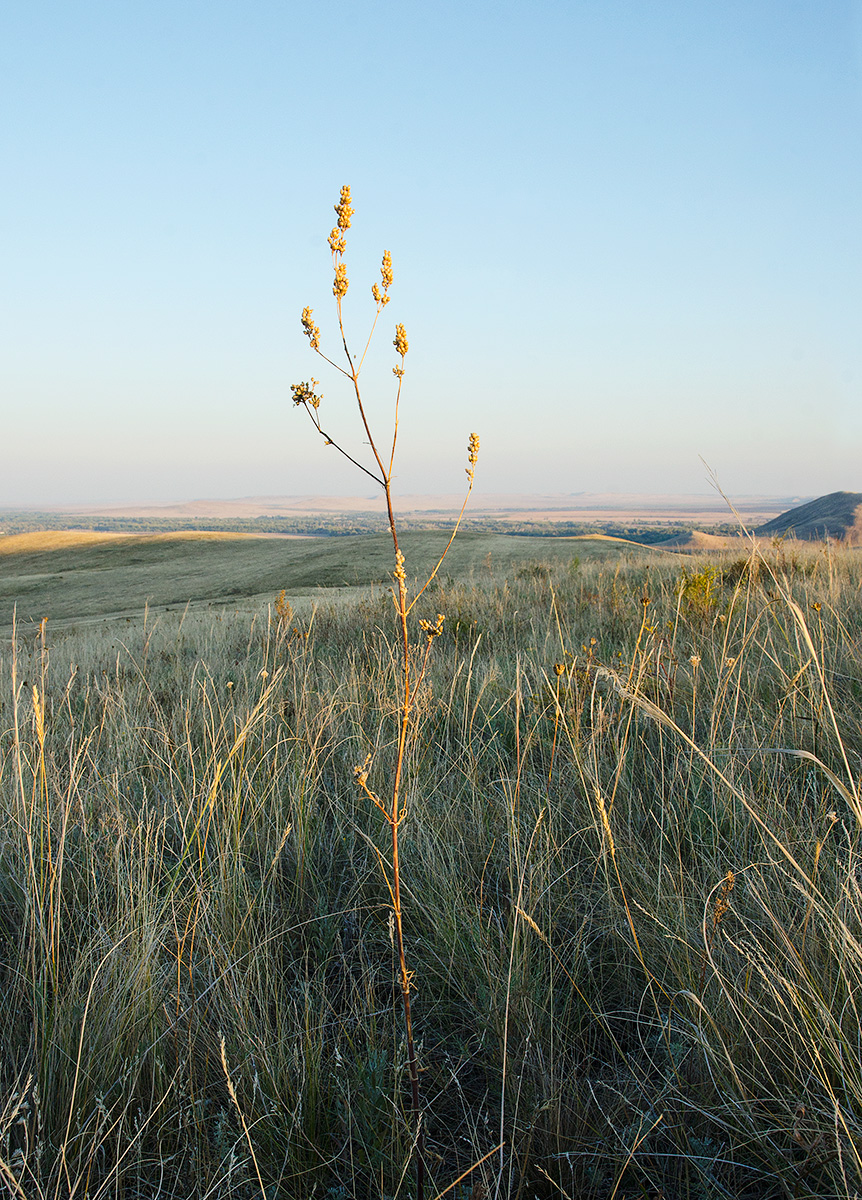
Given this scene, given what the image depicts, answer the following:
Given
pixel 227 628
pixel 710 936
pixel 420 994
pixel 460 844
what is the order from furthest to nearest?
pixel 227 628 → pixel 460 844 → pixel 420 994 → pixel 710 936

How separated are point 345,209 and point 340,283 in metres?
0.16

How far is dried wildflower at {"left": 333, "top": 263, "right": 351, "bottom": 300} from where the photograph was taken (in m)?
1.21

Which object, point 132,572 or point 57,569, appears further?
point 57,569

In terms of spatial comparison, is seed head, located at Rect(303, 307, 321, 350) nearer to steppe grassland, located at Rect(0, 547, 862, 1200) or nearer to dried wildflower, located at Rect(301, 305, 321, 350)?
dried wildflower, located at Rect(301, 305, 321, 350)

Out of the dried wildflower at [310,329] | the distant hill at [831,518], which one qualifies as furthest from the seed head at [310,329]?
the distant hill at [831,518]

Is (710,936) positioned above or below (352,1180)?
above

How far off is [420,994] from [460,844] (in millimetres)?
486

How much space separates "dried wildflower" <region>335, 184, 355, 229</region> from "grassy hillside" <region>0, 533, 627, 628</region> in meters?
12.4

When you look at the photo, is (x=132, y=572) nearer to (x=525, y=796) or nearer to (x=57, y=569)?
(x=57, y=569)

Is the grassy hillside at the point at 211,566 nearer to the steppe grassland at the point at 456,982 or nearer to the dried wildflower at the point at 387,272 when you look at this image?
the steppe grassland at the point at 456,982

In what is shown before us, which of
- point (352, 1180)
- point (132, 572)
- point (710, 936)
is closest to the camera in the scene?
point (352, 1180)

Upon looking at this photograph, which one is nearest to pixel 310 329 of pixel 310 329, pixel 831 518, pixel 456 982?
pixel 310 329

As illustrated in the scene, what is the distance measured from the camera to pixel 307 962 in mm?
1808

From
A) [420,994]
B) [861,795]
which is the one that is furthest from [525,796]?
[861,795]
